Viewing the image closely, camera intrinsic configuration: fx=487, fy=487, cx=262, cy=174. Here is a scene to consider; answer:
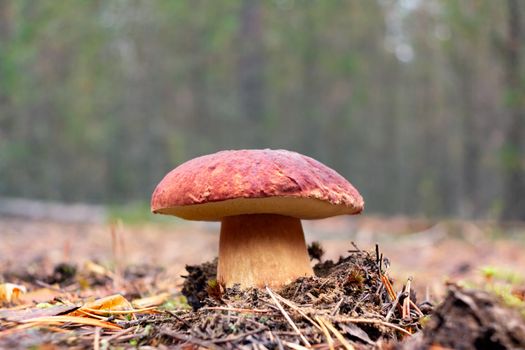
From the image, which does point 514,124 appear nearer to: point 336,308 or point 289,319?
point 336,308

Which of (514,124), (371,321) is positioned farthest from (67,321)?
(514,124)

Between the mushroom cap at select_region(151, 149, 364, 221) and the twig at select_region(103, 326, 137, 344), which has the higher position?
the mushroom cap at select_region(151, 149, 364, 221)

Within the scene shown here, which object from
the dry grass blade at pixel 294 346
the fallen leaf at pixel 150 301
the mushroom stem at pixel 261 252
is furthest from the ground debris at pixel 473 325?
the fallen leaf at pixel 150 301

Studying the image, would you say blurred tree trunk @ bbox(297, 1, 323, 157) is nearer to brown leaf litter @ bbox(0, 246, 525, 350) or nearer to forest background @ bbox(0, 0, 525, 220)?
forest background @ bbox(0, 0, 525, 220)

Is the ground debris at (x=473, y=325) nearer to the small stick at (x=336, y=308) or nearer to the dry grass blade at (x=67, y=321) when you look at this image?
the small stick at (x=336, y=308)

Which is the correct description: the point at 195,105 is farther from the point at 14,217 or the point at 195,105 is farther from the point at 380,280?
the point at 380,280

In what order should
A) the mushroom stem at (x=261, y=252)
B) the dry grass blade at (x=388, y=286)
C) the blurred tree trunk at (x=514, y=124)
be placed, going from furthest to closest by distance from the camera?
the blurred tree trunk at (x=514, y=124), the mushroom stem at (x=261, y=252), the dry grass blade at (x=388, y=286)

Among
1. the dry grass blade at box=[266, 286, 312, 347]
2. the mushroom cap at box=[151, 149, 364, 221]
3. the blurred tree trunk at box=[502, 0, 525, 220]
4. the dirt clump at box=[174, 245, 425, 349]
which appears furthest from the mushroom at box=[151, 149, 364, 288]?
the blurred tree trunk at box=[502, 0, 525, 220]

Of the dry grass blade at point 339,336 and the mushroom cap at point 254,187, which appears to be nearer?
the dry grass blade at point 339,336
